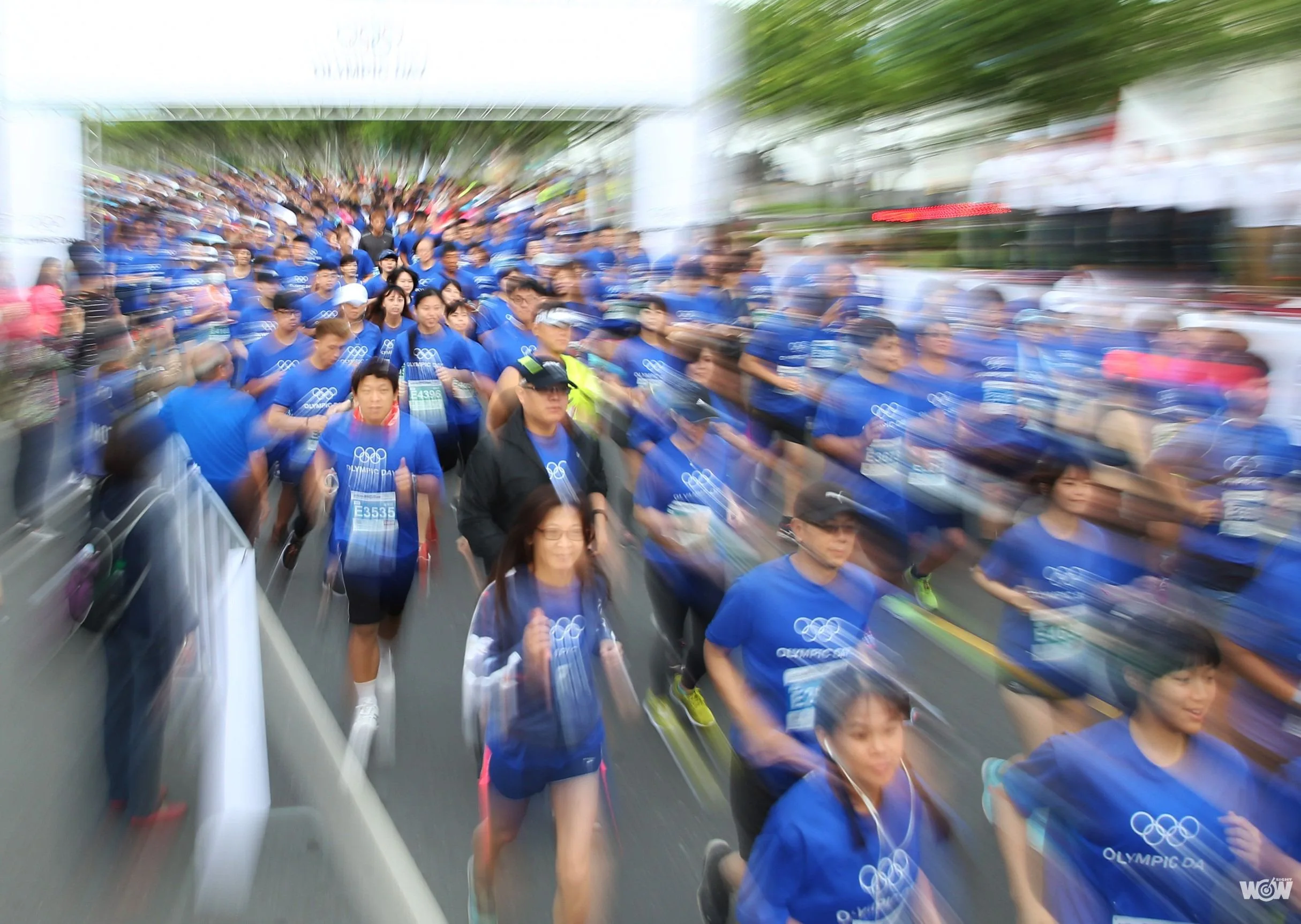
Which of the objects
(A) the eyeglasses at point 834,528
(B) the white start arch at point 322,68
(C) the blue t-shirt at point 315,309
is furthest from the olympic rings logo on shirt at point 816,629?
(B) the white start arch at point 322,68

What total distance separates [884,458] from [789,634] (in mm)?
2764

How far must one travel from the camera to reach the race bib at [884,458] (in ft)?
20.1

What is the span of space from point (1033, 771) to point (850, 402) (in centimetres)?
358

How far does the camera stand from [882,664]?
3748mm

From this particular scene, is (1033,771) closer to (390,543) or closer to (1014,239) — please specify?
(390,543)

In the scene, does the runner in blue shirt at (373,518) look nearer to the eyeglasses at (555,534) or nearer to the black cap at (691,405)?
the black cap at (691,405)

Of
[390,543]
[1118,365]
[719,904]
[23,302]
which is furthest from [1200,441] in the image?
[23,302]

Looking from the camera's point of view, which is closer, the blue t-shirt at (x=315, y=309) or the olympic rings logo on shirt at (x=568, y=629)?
the olympic rings logo on shirt at (x=568, y=629)

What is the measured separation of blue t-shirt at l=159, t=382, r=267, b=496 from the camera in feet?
19.7

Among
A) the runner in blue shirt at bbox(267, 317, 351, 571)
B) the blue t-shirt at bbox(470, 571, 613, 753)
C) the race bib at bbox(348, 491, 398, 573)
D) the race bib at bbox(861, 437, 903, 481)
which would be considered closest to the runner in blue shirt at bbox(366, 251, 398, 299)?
the runner in blue shirt at bbox(267, 317, 351, 571)

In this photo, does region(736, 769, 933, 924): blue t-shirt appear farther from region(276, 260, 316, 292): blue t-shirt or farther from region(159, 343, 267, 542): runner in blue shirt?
region(276, 260, 316, 292): blue t-shirt

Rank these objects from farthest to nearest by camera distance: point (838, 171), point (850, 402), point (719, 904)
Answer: point (838, 171), point (850, 402), point (719, 904)

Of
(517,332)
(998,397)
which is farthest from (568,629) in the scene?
(517,332)

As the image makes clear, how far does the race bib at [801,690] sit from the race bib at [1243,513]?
7.00 feet
